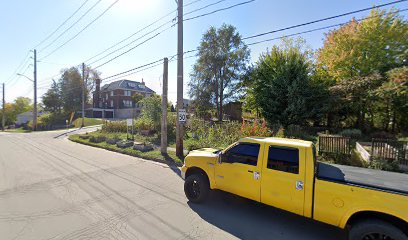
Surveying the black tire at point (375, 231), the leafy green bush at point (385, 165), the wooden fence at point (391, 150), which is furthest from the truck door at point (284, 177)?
the wooden fence at point (391, 150)

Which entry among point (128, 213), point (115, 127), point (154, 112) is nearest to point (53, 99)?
point (115, 127)

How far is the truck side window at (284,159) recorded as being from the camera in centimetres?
352

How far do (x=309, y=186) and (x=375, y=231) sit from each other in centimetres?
94

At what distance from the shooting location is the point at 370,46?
18.5 m

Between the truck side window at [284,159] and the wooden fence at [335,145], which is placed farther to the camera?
the wooden fence at [335,145]

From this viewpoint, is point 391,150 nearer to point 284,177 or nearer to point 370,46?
point 284,177

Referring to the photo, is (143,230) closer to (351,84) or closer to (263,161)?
(263,161)

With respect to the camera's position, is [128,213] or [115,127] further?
[115,127]

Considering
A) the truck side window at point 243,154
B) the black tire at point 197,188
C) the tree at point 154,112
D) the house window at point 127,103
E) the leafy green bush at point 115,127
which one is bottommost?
the black tire at point 197,188

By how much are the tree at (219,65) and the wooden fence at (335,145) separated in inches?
A: 795

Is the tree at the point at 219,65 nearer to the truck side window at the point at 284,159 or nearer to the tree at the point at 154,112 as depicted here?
the tree at the point at 154,112

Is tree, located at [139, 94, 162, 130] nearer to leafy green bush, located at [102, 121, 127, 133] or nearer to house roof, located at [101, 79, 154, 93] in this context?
leafy green bush, located at [102, 121, 127, 133]

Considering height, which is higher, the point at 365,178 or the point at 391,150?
the point at 365,178

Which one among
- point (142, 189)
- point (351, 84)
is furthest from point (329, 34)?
point (142, 189)
